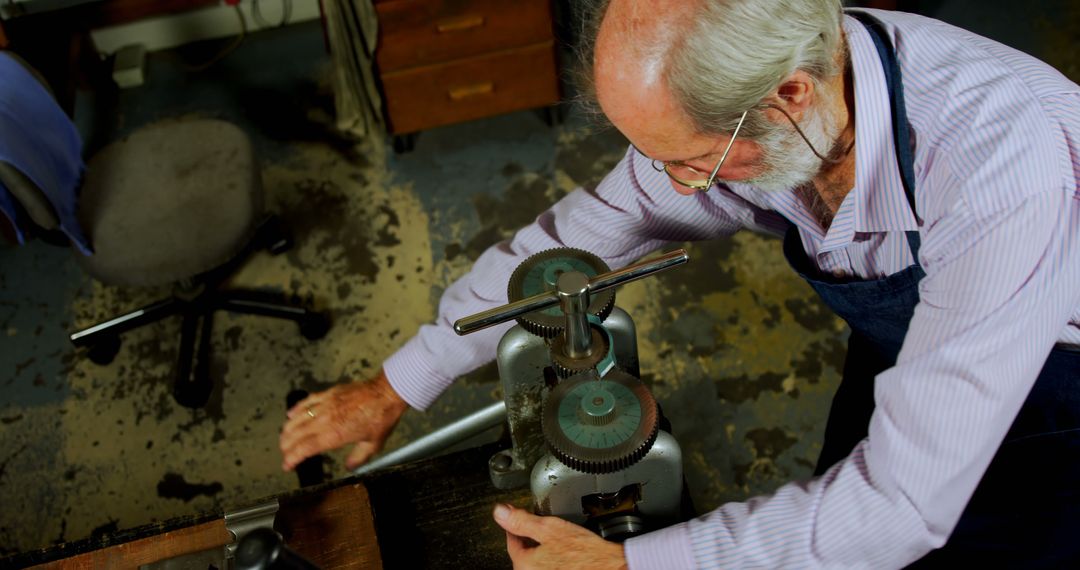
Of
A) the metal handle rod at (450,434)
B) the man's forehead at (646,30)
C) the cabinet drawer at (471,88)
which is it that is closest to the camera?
the man's forehead at (646,30)

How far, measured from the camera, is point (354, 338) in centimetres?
264

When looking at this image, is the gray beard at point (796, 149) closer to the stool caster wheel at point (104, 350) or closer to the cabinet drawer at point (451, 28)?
the cabinet drawer at point (451, 28)

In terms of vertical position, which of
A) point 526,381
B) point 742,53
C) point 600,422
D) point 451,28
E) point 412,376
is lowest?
point 451,28

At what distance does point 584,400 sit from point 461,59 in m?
1.99

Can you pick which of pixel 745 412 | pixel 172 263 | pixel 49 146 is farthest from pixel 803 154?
pixel 49 146

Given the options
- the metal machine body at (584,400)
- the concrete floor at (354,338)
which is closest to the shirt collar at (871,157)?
the metal machine body at (584,400)

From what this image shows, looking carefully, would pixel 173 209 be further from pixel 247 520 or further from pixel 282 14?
pixel 282 14

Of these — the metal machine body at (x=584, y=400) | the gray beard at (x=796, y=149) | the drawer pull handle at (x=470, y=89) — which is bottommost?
the drawer pull handle at (x=470, y=89)

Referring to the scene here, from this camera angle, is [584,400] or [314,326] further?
[314,326]

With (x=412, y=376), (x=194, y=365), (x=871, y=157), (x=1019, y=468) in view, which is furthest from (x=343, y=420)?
(x=194, y=365)

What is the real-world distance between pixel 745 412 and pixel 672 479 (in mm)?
1403

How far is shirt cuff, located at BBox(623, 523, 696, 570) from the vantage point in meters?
1.07

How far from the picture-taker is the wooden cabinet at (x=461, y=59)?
266 centimetres

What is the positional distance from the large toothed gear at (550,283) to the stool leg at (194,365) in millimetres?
1674
